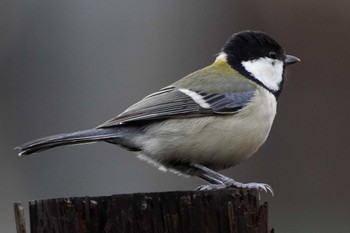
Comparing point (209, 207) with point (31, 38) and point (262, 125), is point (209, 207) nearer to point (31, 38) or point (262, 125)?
point (262, 125)

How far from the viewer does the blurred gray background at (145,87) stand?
292 inches

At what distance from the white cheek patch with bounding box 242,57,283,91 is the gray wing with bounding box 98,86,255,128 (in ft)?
0.68

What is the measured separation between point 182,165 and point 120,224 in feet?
4.50

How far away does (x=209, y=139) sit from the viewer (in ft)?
14.6

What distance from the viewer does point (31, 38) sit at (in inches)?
317

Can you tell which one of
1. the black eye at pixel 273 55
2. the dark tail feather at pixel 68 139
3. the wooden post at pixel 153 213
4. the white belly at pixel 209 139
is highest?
the black eye at pixel 273 55

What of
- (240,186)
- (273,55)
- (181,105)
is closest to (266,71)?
(273,55)

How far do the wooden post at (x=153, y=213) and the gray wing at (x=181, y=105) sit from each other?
122cm

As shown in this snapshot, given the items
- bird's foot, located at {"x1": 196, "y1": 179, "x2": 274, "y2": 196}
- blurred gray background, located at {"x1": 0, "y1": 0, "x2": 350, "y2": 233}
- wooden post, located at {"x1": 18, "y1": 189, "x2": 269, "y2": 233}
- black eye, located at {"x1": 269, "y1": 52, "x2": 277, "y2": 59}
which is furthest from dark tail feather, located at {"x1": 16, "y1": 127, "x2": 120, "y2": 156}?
blurred gray background, located at {"x1": 0, "y1": 0, "x2": 350, "y2": 233}

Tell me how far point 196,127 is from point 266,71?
0.69 metres

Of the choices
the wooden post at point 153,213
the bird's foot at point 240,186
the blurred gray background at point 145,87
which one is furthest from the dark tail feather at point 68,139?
the blurred gray background at point 145,87

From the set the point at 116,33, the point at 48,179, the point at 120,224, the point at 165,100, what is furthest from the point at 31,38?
the point at 120,224

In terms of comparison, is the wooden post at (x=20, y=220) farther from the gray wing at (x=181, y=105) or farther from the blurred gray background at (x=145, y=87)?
the blurred gray background at (x=145, y=87)

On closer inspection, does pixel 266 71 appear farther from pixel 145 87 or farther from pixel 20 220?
pixel 145 87
